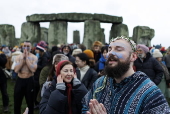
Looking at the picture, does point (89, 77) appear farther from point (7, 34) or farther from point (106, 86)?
point (7, 34)

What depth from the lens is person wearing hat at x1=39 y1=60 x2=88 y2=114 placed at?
2.12 metres

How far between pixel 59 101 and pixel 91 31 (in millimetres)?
9733

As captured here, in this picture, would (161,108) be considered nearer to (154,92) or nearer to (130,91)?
(154,92)

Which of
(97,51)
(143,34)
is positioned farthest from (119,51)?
(143,34)

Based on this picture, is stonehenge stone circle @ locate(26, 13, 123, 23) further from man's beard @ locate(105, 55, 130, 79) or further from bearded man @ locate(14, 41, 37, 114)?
man's beard @ locate(105, 55, 130, 79)

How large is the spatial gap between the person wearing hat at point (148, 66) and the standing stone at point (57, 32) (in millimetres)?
8661

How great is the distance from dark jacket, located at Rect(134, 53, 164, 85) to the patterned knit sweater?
2359mm

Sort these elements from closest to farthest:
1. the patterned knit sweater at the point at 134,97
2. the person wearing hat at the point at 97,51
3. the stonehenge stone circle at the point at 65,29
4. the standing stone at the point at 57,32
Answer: the patterned knit sweater at the point at 134,97 < the person wearing hat at the point at 97,51 < the stonehenge stone circle at the point at 65,29 < the standing stone at the point at 57,32

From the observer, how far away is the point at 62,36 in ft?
39.9

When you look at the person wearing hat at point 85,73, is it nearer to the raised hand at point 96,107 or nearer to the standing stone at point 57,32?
the raised hand at point 96,107

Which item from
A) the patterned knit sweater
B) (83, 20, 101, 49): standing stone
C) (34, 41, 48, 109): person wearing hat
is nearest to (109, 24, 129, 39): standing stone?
(83, 20, 101, 49): standing stone

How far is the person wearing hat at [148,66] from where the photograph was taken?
3.79 meters

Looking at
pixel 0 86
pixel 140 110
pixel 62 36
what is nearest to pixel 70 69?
pixel 140 110

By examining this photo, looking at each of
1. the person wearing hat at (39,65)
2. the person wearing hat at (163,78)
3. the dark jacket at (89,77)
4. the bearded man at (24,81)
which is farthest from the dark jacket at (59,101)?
the person wearing hat at (163,78)
